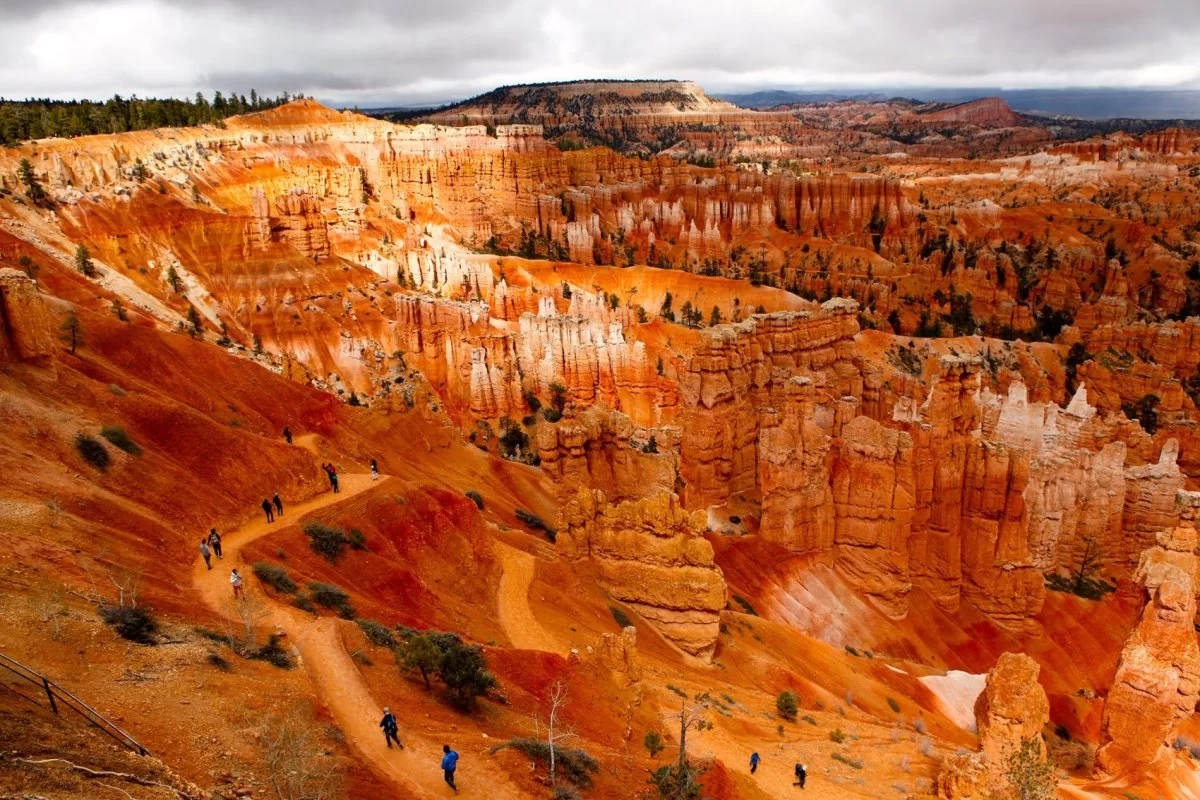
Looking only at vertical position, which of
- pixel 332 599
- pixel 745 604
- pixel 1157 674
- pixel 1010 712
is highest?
pixel 332 599

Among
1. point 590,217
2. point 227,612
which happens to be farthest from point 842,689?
point 590,217

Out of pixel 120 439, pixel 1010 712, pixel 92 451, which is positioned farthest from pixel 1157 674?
pixel 92 451

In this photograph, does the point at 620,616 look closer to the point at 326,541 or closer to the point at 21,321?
the point at 326,541

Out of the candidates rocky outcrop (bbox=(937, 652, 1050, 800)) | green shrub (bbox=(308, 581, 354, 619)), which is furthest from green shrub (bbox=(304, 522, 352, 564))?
rocky outcrop (bbox=(937, 652, 1050, 800))

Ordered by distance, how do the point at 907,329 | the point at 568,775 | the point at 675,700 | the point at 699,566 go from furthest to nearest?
the point at 907,329 < the point at 699,566 < the point at 675,700 < the point at 568,775

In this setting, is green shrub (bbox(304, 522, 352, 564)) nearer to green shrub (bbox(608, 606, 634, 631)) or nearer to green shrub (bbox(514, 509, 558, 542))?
green shrub (bbox(608, 606, 634, 631))

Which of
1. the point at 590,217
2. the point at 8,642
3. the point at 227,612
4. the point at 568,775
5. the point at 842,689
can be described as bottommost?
the point at 842,689

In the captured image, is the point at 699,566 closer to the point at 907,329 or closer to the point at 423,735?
the point at 423,735
